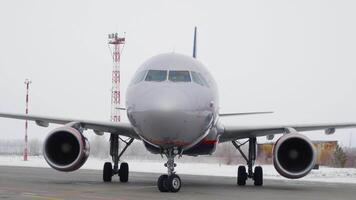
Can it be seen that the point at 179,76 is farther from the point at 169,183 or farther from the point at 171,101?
the point at 169,183

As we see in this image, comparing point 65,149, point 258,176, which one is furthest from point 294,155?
point 65,149

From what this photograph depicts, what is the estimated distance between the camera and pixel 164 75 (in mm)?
14727

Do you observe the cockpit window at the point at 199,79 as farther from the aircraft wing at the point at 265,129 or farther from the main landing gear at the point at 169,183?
the aircraft wing at the point at 265,129

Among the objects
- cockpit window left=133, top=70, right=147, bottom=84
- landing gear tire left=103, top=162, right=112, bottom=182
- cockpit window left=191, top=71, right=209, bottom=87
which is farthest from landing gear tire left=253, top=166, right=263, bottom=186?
cockpit window left=133, top=70, right=147, bottom=84

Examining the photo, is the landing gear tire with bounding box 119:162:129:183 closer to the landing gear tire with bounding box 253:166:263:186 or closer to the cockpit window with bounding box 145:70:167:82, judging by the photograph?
the landing gear tire with bounding box 253:166:263:186

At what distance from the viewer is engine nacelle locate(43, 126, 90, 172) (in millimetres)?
16609

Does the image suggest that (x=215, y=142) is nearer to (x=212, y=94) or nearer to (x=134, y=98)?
(x=212, y=94)

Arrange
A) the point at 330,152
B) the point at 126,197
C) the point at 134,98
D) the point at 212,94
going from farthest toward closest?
the point at 330,152, the point at 212,94, the point at 134,98, the point at 126,197

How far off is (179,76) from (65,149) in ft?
15.2

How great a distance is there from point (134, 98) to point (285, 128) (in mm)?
5945

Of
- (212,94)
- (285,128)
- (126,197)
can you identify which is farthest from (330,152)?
(126,197)

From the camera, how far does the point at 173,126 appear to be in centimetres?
1368

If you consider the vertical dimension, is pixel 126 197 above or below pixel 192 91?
below

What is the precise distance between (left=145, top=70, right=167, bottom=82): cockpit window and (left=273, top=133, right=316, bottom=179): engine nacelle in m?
4.22
